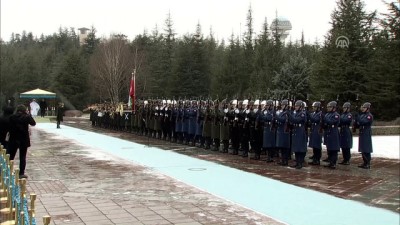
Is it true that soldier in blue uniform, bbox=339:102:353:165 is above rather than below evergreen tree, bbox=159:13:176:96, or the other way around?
below

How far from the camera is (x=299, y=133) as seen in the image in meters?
11.3

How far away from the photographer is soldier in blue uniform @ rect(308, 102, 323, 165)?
11656mm

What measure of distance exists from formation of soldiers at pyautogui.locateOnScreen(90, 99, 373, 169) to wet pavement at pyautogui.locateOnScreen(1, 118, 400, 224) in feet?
1.81

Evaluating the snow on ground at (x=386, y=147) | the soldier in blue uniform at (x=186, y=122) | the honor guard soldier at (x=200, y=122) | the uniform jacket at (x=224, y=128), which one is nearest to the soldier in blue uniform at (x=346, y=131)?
the snow on ground at (x=386, y=147)

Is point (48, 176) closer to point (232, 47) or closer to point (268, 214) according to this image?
point (268, 214)

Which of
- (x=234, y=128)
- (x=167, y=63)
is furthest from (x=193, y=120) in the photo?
(x=167, y=63)

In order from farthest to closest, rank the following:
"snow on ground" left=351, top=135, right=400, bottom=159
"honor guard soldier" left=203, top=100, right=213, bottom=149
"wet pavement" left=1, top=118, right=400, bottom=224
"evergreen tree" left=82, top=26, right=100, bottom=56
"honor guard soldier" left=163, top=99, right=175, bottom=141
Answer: "evergreen tree" left=82, top=26, right=100, bottom=56 < "honor guard soldier" left=163, top=99, right=175, bottom=141 < "honor guard soldier" left=203, top=100, right=213, bottom=149 < "snow on ground" left=351, top=135, right=400, bottom=159 < "wet pavement" left=1, top=118, right=400, bottom=224

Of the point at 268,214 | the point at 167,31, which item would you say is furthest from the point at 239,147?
the point at 167,31

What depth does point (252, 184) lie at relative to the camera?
28.7 ft

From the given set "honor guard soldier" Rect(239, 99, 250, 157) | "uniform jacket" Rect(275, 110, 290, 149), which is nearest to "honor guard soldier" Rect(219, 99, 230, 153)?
"honor guard soldier" Rect(239, 99, 250, 157)

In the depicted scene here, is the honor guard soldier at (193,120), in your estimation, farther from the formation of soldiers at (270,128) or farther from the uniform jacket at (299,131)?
the uniform jacket at (299,131)

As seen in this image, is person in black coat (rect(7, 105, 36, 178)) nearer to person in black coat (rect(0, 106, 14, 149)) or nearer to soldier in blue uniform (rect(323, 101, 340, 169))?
person in black coat (rect(0, 106, 14, 149))

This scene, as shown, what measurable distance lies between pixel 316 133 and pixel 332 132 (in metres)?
0.44

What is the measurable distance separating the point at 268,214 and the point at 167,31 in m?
51.2
